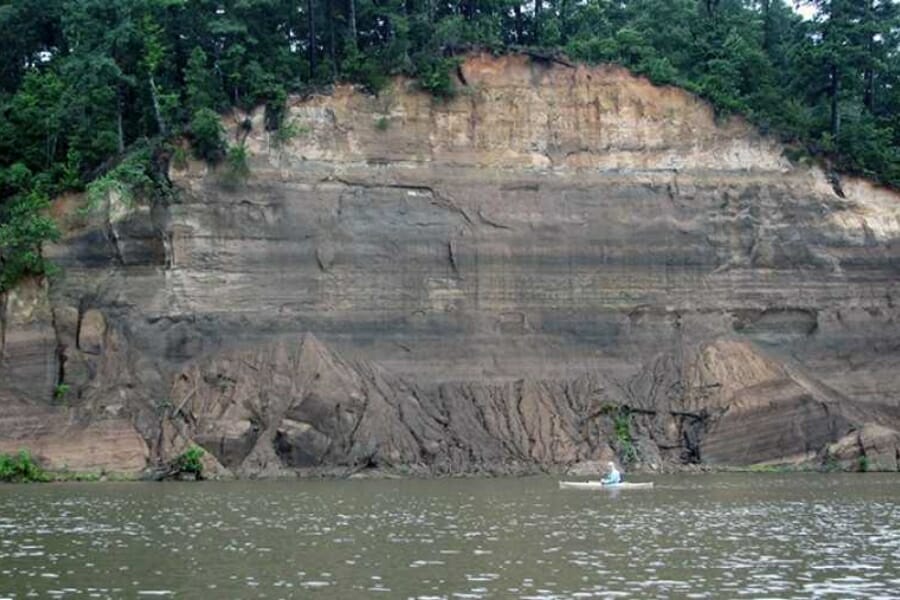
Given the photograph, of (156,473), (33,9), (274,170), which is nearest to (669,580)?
(156,473)

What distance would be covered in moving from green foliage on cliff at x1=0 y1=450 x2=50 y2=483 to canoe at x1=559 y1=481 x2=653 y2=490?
14965mm

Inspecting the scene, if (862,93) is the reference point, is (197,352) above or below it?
below

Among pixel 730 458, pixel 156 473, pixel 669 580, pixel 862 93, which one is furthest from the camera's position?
pixel 862 93

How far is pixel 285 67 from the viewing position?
52438mm

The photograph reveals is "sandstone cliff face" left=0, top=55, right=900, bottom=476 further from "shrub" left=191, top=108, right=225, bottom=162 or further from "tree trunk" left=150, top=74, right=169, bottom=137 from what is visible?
"tree trunk" left=150, top=74, right=169, bottom=137

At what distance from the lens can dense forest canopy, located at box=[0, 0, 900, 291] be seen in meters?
49.3

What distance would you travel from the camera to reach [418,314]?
50.0 meters

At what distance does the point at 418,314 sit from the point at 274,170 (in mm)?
7043

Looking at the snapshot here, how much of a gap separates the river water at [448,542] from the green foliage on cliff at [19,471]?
3.04 meters

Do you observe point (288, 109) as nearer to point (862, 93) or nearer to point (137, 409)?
point (137, 409)

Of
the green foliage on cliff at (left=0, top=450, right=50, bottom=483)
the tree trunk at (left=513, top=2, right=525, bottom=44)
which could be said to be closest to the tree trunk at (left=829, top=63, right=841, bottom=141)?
the tree trunk at (left=513, top=2, right=525, bottom=44)

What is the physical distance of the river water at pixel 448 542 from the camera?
66.9 feet

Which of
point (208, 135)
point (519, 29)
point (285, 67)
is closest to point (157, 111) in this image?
point (208, 135)

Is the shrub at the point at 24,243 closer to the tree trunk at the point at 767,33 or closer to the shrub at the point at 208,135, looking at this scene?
the shrub at the point at 208,135
